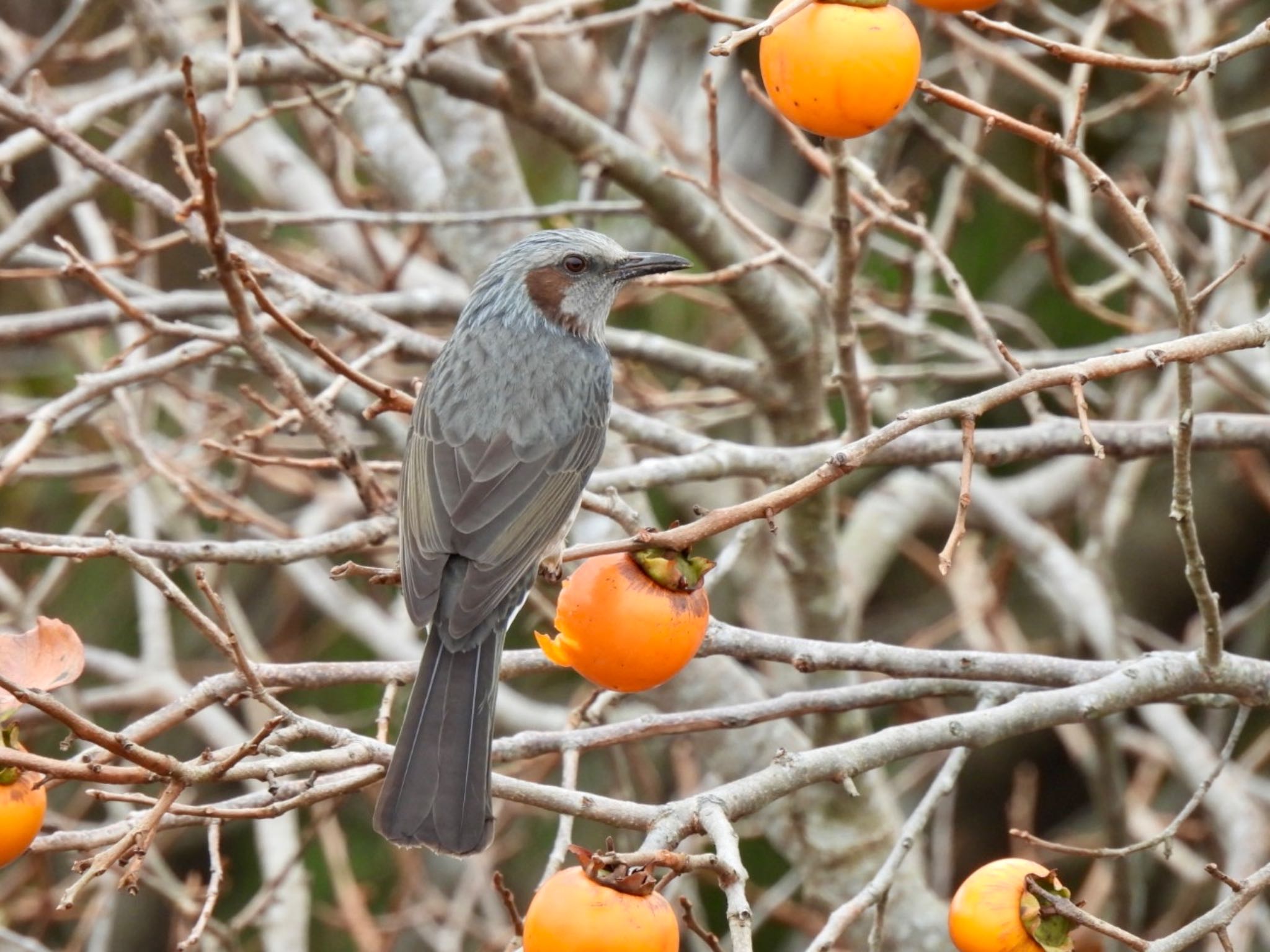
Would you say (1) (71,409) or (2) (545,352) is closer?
(1) (71,409)

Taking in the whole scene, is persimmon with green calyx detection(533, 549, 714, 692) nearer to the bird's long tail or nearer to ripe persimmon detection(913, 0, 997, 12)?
the bird's long tail

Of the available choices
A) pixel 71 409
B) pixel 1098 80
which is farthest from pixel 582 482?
pixel 1098 80

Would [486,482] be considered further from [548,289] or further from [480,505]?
[548,289]

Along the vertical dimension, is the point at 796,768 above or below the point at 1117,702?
below

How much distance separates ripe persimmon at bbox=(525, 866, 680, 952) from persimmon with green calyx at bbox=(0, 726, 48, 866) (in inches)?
26.2

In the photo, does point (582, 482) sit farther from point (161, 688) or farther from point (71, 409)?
point (161, 688)

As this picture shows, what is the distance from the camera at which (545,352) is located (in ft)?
12.8

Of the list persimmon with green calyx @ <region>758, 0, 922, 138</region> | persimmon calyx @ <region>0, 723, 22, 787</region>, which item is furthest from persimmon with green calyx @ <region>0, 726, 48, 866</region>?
persimmon with green calyx @ <region>758, 0, 922, 138</region>

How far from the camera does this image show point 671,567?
2160 millimetres

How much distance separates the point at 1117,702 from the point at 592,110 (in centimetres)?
401

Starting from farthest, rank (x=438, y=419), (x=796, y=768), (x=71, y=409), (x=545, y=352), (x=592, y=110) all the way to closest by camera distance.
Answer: (x=592, y=110), (x=545, y=352), (x=438, y=419), (x=71, y=409), (x=796, y=768)

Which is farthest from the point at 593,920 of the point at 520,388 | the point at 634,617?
the point at 520,388

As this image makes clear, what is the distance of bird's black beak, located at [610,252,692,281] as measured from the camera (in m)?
3.82

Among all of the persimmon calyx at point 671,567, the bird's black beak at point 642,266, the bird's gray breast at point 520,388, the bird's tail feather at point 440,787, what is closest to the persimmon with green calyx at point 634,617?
the persimmon calyx at point 671,567
